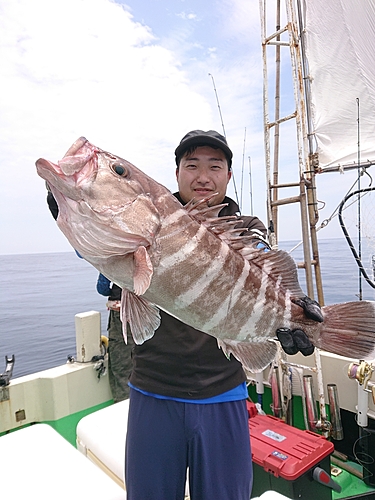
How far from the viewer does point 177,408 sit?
7.09 feet

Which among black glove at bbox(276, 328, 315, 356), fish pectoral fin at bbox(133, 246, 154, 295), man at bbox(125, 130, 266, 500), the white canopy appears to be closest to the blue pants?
man at bbox(125, 130, 266, 500)

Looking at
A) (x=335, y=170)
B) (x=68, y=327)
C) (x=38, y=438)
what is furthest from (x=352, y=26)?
(x=68, y=327)

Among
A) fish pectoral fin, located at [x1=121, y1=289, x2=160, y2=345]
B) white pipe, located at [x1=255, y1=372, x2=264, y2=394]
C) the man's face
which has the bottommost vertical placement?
white pipe, located at [x1=255, y1=372, x2=264, y2=394]

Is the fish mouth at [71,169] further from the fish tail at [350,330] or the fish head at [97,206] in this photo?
the fish tail at [350,330]

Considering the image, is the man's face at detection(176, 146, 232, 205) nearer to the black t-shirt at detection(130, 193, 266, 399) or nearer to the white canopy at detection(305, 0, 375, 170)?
the black t-shirt at detection(130, 193, 266, 399)

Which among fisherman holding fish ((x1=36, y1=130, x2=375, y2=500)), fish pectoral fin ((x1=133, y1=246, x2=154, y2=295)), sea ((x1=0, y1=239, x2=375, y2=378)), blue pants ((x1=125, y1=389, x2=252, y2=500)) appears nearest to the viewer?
fish pectoral fin ((x1=133, y1=246, x2=154, y2=295))

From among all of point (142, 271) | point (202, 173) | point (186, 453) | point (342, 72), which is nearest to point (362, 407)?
point (186, 453)

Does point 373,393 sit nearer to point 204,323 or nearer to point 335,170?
point 204,323

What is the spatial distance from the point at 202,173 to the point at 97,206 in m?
1.21

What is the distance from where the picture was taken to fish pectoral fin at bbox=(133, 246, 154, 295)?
1.45 meters

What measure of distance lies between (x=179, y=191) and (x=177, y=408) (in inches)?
59.3

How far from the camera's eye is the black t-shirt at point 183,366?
2.16m

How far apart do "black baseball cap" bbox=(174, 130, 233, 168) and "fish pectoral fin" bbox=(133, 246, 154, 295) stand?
131 centimetres

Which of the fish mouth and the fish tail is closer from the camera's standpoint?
the fish mouth
